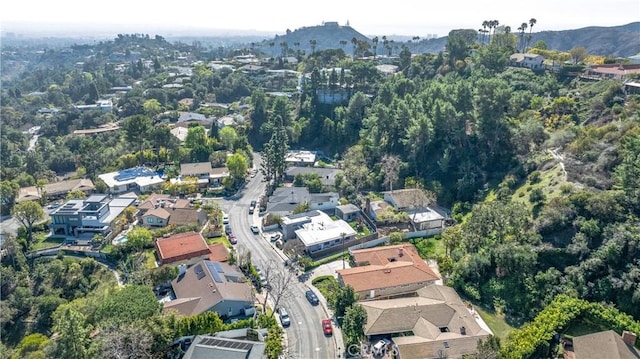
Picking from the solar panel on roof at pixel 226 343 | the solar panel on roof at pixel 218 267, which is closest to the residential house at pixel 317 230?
the solar panel on roof at pixel 218 267

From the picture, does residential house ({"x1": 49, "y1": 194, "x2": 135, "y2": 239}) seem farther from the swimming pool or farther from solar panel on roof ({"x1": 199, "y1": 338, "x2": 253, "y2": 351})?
solar panel on roof ({"x1": 199, "y1": 338, "x2": 253, "y2": 351})

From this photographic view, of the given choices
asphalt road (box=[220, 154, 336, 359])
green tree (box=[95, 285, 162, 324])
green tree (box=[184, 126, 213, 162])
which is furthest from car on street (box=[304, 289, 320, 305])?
green tree (box=[184, 126, 213, 162])

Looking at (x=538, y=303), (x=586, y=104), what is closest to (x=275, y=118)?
(x=586, y=104)

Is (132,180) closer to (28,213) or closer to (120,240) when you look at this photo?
(28,213)

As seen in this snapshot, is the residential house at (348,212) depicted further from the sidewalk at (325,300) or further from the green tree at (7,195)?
the green tree at (7,195)

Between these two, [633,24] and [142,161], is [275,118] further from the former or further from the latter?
[633,24]

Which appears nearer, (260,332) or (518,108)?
(260,332)

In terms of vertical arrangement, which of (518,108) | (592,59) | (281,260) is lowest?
(281,260)

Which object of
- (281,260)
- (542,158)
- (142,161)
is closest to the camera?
(281,260)
